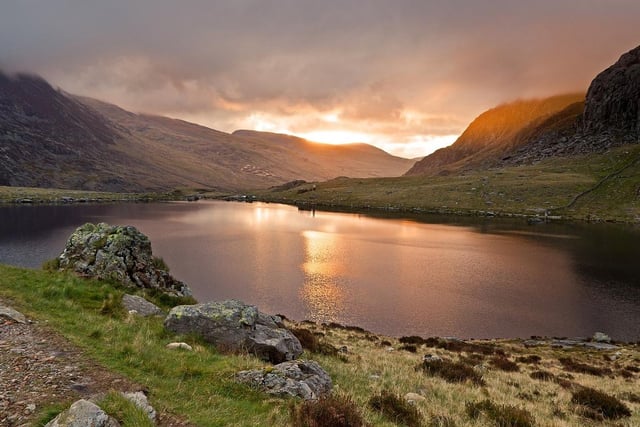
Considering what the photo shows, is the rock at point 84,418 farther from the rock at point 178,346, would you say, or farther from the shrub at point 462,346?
the shrub at point 462,346

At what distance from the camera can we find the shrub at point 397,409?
12445 millimetres

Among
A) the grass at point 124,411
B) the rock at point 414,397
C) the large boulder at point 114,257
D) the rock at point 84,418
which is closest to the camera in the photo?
the rock at point 84,418

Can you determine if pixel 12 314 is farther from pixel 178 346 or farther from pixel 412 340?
pixel 412 340

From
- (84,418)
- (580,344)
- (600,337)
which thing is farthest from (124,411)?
(600,337)

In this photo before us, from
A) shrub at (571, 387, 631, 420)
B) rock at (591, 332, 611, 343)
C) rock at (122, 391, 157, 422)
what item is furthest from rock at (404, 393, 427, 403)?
rock at (591, 332, 611, 343)

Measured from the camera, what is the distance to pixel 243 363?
13.7m

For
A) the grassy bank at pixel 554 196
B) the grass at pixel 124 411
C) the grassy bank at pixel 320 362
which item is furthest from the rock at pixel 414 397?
the grassy bank at pixel 554 196

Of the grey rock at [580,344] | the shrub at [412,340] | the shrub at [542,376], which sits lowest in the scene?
the grey rock at [580,344]

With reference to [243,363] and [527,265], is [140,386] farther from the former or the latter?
[527,265]

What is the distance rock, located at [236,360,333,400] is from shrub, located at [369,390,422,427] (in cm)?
171

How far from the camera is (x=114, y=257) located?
24906mm

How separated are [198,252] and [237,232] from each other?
32.9 meters

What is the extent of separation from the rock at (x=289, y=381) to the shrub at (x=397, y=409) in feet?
5.62

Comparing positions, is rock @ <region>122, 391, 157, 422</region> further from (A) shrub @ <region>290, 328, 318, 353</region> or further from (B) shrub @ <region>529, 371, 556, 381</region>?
(B) shrub @ <region>529, 371, 556, 381</region>
